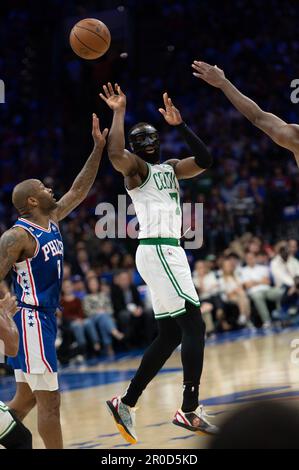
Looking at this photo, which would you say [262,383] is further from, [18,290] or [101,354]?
[101,354]

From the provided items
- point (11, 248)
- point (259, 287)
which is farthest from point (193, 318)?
point (259, 287)

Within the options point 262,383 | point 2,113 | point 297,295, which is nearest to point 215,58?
point 2,113

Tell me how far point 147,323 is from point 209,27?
11.7 meters

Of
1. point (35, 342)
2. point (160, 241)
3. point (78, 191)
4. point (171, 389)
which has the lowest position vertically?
point (171, 389)

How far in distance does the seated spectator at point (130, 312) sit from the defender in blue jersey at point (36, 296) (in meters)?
8.45

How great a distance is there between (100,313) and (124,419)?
26.2 ft

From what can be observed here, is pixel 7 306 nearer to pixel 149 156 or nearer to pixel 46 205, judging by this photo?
pixel 46 205

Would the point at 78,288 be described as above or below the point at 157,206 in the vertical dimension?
below

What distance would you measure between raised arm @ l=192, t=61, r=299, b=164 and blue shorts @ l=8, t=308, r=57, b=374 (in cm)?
198

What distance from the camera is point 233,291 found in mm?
15648

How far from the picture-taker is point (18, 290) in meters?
5.80

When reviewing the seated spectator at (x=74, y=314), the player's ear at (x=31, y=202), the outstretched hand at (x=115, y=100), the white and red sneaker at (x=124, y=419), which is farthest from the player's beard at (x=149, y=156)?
the seated spectator at (x=74, y=314)

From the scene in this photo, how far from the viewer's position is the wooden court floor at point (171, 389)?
22.2ft

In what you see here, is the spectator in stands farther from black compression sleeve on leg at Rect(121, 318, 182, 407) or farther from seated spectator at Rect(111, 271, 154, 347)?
black compression sleeve on leg at Rect(121, 318, 182, 407)
